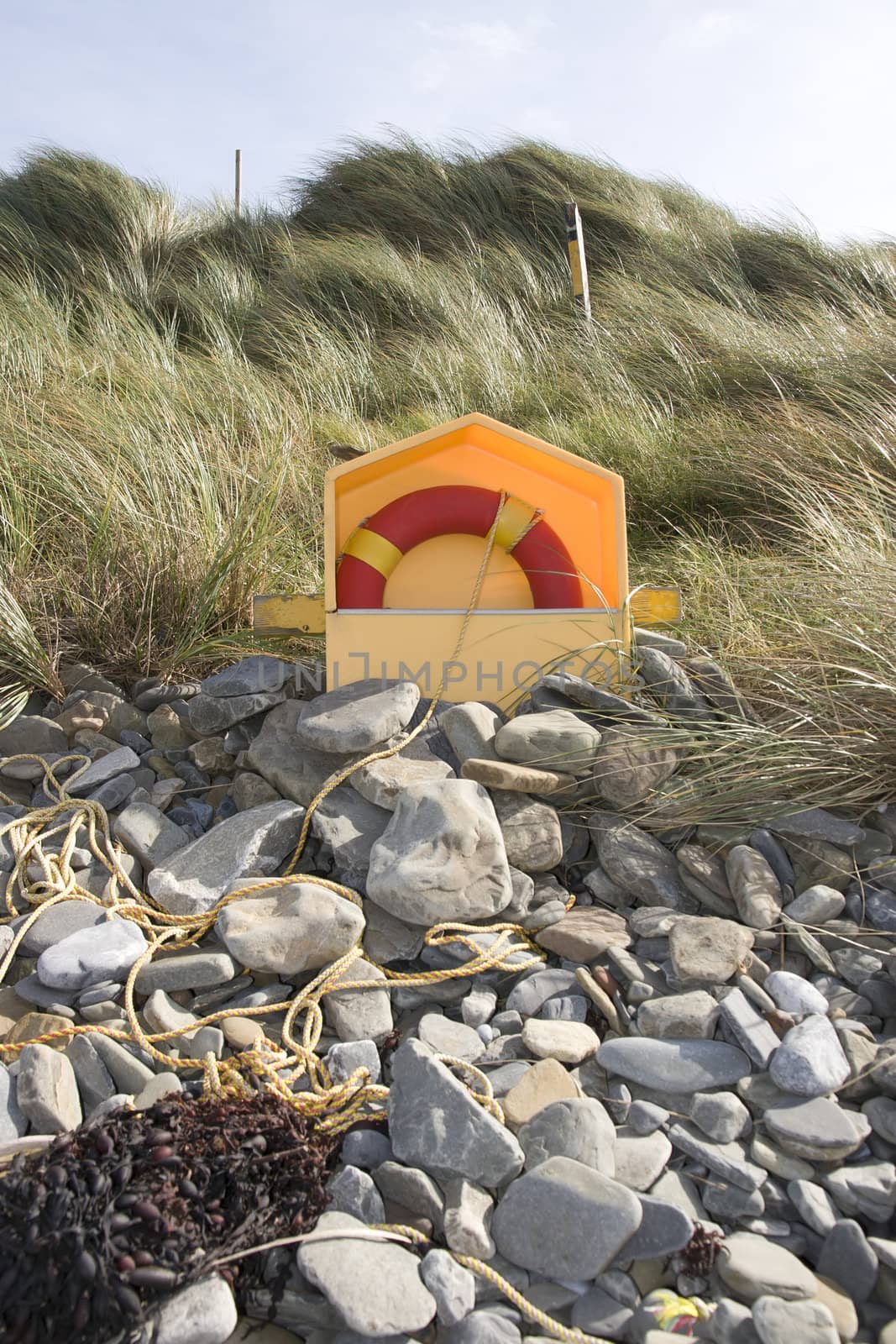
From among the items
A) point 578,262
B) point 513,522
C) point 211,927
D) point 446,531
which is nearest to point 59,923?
point 211,927

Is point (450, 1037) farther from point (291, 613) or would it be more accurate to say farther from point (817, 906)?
point (291, 613)

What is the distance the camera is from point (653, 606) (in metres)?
2.62

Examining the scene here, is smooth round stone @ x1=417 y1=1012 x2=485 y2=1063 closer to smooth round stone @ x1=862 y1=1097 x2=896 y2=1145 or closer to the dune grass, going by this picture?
smooth round stone @ x1=862 y1=1097 x2=896 y2=1145

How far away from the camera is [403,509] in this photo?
99.8 inches

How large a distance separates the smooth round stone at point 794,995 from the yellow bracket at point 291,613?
1550 millimetres

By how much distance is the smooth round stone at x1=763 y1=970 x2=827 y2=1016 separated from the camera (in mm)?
1595

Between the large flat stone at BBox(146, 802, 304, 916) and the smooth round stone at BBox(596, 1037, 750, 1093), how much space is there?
2.75ft

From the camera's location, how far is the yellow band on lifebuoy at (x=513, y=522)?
254 centimetres

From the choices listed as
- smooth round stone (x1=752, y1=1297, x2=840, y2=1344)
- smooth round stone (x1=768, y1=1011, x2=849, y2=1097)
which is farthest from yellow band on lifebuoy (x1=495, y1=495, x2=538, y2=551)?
smooth round stone (x1=752, y1=1297, x2=840, y2=1344)

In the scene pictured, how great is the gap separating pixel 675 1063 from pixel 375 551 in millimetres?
1499

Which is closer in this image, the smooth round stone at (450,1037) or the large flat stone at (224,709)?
the smooth round stone at (450,1037)

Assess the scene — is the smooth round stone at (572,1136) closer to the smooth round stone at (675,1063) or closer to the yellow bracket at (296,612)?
the smooth round stone at (675,1063)

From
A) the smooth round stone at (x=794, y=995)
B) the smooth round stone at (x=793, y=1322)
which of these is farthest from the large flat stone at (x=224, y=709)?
the smooth round stone at (x=793, y=1322)

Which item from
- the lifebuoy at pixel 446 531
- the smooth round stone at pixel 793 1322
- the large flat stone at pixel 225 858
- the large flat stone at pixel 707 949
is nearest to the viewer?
the smooth round stone at pixel 793 1322
